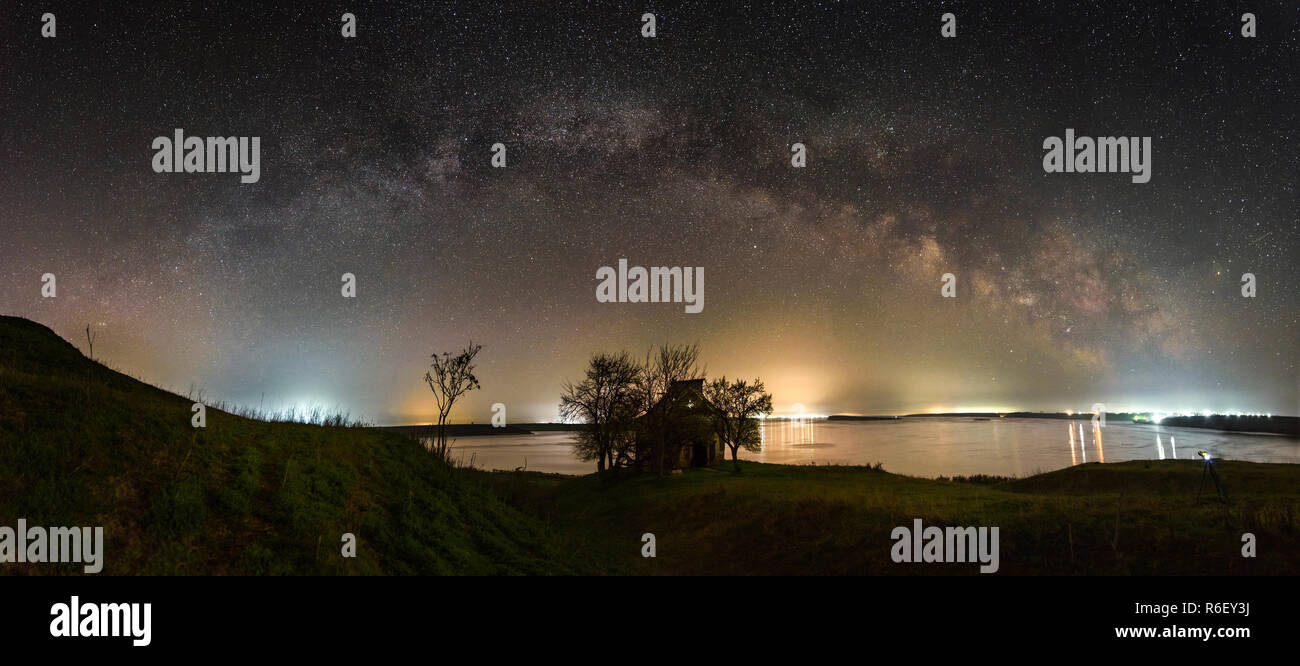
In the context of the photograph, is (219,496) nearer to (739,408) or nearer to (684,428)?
(684,428)

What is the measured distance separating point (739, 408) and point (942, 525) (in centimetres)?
4328

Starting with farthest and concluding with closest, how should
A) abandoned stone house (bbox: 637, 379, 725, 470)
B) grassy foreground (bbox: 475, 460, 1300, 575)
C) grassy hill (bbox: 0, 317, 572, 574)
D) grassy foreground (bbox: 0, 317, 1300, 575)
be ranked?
abandoned stone house (bbox: 637, 379, 725, 470) → grassy foreground (bbox: 475, 460, 1300, 575) → grassy foreground (bbox: 0, 317, 1300, 575) → grassy hill (bbox: 0, 317, 572, 574)

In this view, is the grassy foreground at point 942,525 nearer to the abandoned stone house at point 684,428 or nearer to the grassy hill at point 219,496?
the grassy hill at point 219,496

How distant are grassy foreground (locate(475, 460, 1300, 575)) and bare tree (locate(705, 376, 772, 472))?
23792 millimetres

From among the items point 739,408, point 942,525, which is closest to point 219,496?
point 942,525

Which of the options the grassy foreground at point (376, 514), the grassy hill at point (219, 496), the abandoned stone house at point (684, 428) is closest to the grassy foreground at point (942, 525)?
the grassy foreground at point (376, 514)

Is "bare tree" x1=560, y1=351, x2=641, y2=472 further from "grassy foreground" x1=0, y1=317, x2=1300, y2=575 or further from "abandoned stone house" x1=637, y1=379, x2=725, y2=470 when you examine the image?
"grassy foreground" x1=0, y1=317, x2=1300, y2=575

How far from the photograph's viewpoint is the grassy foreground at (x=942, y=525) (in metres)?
15.9

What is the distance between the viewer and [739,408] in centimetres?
6366

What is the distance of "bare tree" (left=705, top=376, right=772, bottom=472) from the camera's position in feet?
198

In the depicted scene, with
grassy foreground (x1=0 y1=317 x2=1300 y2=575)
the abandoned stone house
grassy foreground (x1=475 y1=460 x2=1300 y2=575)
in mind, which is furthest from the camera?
the abandoned stone house

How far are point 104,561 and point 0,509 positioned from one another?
2.09m

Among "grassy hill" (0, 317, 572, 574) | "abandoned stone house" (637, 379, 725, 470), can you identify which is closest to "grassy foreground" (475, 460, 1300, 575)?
"grassy hill" (0, 317, 572, 574)

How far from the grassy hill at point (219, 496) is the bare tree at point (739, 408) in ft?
142
